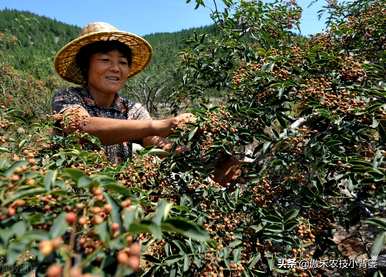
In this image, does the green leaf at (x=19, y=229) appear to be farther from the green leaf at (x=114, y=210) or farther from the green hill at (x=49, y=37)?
the green hill at (x=49, y=37)

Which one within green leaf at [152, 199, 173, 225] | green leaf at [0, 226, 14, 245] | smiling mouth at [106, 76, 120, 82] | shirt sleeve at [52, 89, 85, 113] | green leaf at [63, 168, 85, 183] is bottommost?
green leaf at [0, 226, 14, 245]

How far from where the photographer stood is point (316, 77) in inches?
78.1

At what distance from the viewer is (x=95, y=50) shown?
8.47 feet

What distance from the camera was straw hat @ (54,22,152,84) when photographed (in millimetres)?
2510

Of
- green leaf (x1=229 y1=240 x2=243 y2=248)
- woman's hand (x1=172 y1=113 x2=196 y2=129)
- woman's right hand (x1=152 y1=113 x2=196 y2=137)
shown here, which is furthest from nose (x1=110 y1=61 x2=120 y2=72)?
green leaf (x1=229 y1=240 x2=243 y2=248)

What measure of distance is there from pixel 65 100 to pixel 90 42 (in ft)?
1.29

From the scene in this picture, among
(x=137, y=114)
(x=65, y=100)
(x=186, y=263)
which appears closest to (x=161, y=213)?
(x=186, y=263)

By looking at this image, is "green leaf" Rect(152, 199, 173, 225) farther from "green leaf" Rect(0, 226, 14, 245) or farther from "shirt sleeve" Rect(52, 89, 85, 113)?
"shirt sleeve" Rect(52, 89, 85, 113)

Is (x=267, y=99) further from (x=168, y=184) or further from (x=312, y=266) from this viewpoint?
(x=312, y=266)

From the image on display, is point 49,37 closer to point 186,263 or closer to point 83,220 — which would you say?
point 186,263

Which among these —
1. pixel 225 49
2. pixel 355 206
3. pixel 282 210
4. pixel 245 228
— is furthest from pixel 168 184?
pixel 225 49

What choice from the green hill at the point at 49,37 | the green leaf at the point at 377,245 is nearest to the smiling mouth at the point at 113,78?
the green leaf at the point at 377,245

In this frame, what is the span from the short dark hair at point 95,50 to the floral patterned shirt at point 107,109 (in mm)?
170

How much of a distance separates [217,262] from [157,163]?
572 mm
